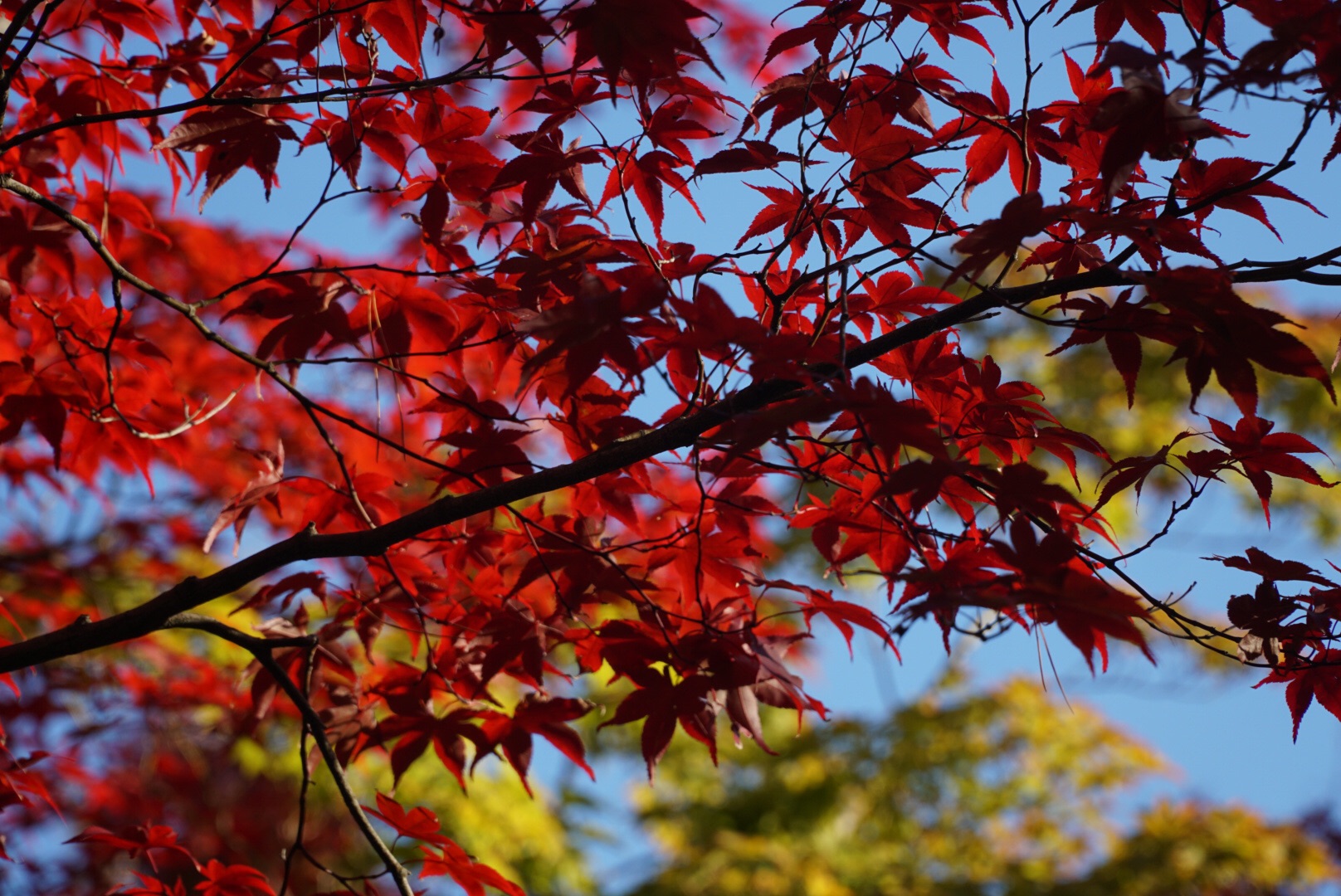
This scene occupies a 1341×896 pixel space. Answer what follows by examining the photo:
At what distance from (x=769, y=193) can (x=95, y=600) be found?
298 cm

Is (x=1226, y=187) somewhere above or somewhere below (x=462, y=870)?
above

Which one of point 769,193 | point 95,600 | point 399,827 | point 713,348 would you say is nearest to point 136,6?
point 769,193

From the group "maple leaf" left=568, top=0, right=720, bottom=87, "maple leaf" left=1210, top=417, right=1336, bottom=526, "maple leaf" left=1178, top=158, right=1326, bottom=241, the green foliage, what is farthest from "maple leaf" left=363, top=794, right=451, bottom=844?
the green foliage

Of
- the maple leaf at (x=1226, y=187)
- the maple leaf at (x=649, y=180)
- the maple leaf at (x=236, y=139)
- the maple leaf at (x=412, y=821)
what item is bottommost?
the maple leaf at (x=412, y=821)

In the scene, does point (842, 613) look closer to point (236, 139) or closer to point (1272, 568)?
point (1272, 568)

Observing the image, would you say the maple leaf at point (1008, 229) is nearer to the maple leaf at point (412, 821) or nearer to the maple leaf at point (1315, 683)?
the maple leaf at point (1315, 683)

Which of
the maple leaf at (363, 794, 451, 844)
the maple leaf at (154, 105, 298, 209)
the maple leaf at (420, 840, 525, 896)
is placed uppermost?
the maple leaf at (154, 105, 298, 209)

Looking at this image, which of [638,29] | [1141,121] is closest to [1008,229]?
[1141,121]

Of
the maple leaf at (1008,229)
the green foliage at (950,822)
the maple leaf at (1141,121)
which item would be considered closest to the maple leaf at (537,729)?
the maple leaf at (1008,229)

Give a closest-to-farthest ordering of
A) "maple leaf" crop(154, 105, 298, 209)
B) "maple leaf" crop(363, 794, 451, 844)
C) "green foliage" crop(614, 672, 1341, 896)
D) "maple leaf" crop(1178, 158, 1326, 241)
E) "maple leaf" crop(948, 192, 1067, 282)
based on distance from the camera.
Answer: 1. "maple leaf" crop(948, 192, 1067, 282)
2. "maple leaf" crop(1178, 158, 1326, 241)
3. "maple leaf" crop(154, 105, 298, 209)
4. "maple leaf" crop(363, 794, 451, 844)
5. "green foliage" crop(614, 672, 1341, 896)

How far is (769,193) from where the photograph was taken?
4.53ft

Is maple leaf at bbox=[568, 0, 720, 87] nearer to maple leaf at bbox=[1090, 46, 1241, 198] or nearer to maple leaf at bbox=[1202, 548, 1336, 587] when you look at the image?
maple leaf at bbox=[1090, 46, 1241, 198]

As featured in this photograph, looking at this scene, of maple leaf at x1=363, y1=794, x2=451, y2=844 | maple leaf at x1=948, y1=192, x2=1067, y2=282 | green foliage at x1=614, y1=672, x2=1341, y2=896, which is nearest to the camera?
maple leaf at x1=948, y1=192, x2=1067, y2=282

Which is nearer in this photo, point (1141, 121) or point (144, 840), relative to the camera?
point (1141, 121)
